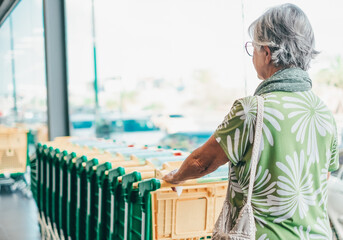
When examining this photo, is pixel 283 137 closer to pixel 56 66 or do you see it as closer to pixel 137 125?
pixel 56 66

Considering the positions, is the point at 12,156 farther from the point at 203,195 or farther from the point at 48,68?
the point at 203,195

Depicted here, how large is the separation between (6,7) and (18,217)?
22.1 ft

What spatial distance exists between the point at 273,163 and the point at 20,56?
10235 millimetres

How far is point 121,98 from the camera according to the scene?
687cm

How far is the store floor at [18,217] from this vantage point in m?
4.53

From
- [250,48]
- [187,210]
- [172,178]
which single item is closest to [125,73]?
[187,210]

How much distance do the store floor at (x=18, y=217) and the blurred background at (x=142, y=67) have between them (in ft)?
3.49

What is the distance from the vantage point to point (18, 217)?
5.19 meters

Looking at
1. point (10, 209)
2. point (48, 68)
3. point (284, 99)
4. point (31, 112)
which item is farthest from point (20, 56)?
point (284, 99)

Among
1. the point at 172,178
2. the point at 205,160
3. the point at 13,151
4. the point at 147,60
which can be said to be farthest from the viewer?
the point at 147,60

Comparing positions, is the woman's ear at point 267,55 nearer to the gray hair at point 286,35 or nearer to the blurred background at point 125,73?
the gray hair at point 286,35

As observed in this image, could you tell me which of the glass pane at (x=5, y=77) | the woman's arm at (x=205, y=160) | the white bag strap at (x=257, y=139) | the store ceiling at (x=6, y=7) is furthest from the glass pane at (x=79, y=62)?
the glass pane at (x=5, y=77)

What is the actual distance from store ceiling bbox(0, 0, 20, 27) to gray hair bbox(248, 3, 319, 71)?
8393 millimetres

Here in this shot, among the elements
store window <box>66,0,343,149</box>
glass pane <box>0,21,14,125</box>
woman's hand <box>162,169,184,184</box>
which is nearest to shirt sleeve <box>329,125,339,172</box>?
woman's hand <box>162,169,184,184</box>
